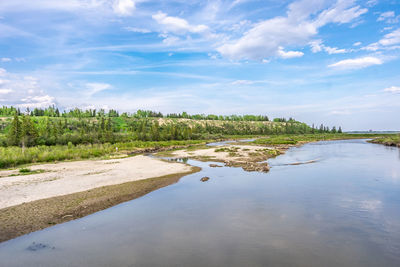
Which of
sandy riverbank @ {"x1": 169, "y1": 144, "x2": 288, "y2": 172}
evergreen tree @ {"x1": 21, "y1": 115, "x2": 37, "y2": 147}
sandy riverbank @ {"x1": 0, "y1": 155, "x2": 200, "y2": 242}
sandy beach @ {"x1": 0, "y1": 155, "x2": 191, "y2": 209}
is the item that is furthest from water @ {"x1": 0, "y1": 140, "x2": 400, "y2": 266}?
evergreen tree @ {"x1": 21, "y1": 115, "x2": 37, "y2": 147}

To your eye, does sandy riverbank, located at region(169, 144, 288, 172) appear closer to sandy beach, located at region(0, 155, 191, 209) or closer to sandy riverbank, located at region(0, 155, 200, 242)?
sandy beach, located at region(0, 155, 191, 209)

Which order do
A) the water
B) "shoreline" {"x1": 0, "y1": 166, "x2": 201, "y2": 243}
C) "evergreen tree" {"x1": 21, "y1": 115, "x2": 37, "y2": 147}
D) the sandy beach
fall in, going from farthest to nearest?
"evergreen tree" {"x1": 21, "y1": 115, "x2": 37, "y2": 147} → the sandy beach → "shoreline" {"x1": 0, "y1": 166, "x2": 201, "y2": 243} → the water

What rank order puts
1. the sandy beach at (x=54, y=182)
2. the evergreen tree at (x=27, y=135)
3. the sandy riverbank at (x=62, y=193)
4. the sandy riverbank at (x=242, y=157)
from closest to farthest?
1. the sandy riverbank at (x=62, y=193)
2. the sandy beach at (x=54, y=182)
3. the sandy riverbank at (x=242, y=157)
4. the evergreen tree at (x=27, y=135)

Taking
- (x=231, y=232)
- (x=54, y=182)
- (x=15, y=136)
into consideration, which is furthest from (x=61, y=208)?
(x=15, y=136)

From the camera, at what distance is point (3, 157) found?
31.4 m

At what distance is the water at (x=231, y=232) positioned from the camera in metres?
9.89

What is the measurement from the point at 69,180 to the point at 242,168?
2059 centimetres

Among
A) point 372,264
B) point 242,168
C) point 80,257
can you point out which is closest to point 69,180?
point 80,257

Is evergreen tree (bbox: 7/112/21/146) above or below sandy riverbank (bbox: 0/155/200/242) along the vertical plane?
above

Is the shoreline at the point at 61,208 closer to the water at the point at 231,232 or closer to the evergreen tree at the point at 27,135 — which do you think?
the water at the point at 231,232

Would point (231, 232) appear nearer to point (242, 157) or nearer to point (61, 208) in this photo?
point (61, 208)

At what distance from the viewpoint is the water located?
9891 mm

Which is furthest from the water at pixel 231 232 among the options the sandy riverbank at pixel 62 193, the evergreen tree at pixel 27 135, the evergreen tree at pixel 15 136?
the evergreen tree at pixel 15 136

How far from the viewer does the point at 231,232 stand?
482 inches
